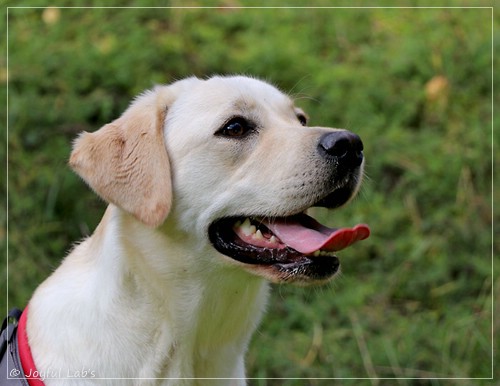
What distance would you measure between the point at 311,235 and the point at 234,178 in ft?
1.21

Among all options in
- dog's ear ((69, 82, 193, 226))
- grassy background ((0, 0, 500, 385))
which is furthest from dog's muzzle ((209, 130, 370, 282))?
grassy background ((0, 0, 500, 385))

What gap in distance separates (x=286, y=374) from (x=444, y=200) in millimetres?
1979

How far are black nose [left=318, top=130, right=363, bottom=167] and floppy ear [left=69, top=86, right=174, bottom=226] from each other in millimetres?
600

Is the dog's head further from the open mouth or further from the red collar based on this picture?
the red collar

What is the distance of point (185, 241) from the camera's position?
3.22 meters

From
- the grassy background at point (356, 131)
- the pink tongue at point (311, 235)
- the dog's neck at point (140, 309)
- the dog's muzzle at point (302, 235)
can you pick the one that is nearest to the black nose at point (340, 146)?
the dog's muzzle at point (302, 235)

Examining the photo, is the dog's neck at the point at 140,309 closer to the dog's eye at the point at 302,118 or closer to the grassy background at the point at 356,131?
the dog's eye at the point at 302,118

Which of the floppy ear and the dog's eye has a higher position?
the floppy ear

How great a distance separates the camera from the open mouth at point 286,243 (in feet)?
10.2

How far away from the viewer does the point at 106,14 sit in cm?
668

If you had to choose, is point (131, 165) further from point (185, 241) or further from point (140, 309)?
point (140, 309)

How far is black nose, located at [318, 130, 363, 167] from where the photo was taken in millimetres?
3135

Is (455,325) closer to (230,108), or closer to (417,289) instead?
(417,289)

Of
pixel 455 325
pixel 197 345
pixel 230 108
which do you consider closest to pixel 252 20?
pixel 455 325
